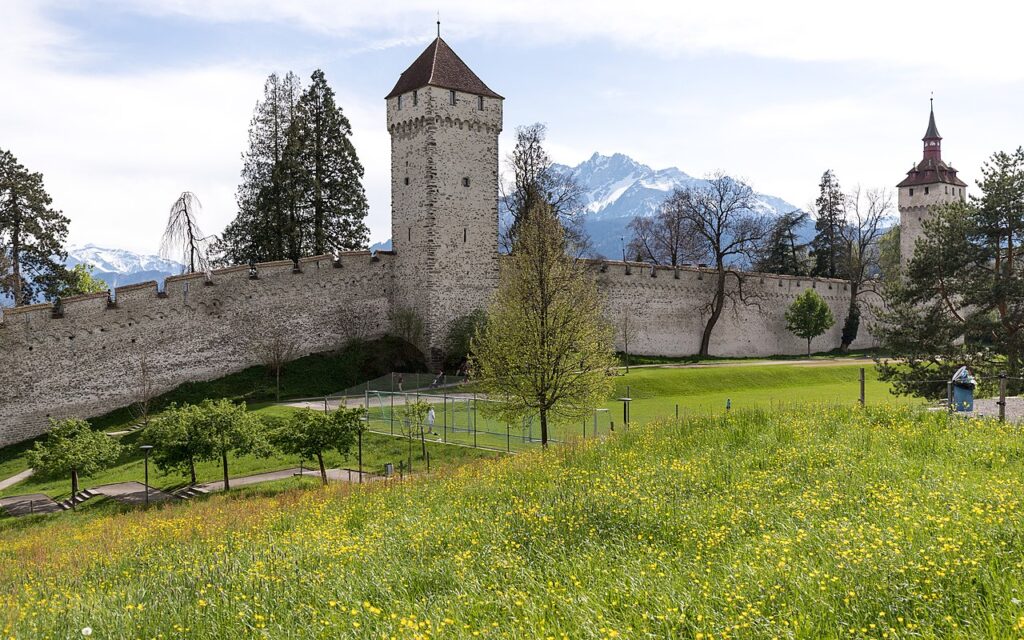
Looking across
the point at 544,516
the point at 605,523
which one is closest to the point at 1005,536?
the point at 605,523

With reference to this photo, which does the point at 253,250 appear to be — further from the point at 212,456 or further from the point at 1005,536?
the point at 1005,536

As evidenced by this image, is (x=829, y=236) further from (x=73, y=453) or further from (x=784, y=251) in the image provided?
(x=73, y=453)

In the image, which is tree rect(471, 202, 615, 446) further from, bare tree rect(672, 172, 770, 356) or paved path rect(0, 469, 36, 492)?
bare tree rect(672, 172, 770, 356)

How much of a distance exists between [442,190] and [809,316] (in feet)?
89.2

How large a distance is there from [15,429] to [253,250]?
15.3 meters

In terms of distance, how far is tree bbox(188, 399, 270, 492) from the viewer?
69.0 ft

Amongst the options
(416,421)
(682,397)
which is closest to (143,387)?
(416,421)

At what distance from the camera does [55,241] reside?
36.9 m

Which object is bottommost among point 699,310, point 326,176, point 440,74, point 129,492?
point 129,492

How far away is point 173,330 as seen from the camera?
30656 mm

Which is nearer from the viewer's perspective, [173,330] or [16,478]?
[16,478]

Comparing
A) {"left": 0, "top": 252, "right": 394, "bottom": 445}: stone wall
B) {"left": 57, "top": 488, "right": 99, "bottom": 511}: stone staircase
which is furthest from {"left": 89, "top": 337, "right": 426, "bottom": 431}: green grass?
{"left": 57, "top": 488, "right": 99, "bottom": 511}: stone staircase

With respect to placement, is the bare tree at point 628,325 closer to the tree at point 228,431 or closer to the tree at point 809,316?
the tree at point 809,316

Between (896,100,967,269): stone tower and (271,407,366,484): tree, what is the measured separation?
47.2m
